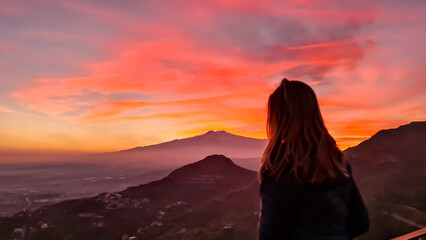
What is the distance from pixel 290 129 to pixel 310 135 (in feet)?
0.42

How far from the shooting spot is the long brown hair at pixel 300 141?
7.10ft

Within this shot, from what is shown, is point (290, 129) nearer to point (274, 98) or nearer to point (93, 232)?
point (274, 98)

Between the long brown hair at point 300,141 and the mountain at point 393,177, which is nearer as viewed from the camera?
the long brown hair at point 300,141

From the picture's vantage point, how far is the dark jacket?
2.12 metres

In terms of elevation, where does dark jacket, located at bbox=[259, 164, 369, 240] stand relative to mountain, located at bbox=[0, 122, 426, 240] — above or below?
above

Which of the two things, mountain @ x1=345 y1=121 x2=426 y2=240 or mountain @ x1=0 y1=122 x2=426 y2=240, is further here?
mountain @ x1=0 y1=122 x2=426 y2=240

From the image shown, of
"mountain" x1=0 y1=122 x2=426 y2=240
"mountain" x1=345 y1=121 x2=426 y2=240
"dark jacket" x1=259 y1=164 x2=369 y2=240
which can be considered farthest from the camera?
"mountain" x1=0 y1=122 x2=426 y2=240

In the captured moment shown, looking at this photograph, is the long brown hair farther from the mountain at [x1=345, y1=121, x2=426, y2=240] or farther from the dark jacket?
the mountain at [x1=345, y1=121, x2=426, y2=240]

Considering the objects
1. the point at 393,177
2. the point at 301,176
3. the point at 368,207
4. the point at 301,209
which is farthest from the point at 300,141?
the point at 393,177

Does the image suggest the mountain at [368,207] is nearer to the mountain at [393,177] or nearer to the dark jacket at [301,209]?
the mountain at [393,177]

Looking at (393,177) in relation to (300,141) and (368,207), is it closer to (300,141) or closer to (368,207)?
(368,207)

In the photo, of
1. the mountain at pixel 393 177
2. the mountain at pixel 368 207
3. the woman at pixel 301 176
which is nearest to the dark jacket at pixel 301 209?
the woman at pixel 301 176

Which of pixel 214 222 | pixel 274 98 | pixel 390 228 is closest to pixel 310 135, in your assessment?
pixel 274 98

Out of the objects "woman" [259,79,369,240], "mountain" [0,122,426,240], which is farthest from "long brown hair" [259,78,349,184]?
"mountain" [0,122,426,240]
